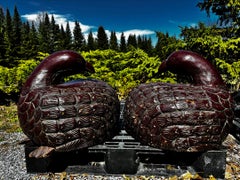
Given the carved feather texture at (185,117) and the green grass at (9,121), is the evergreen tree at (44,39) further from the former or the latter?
the carved feather texture at (185,117)

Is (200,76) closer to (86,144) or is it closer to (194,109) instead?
(194,109)

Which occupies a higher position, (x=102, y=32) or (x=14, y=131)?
(x=102, y=32)

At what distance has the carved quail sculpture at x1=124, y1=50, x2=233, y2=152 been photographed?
277cm

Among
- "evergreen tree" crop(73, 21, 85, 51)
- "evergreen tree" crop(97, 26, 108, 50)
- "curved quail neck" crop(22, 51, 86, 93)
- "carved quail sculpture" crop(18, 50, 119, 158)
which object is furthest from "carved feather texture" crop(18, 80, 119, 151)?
"evergreen tree" crop(97, 26, 108, 50)

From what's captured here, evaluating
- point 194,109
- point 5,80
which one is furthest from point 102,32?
point 194,109

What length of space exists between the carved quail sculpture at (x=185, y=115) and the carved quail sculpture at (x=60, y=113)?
54 centimetres

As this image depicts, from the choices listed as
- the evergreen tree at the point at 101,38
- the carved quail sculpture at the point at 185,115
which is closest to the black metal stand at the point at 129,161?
the carved quail sculpture at the point at 185,115

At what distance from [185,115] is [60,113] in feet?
5.12

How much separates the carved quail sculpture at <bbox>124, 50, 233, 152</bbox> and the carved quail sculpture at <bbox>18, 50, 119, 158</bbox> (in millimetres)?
538

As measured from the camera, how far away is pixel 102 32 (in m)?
43.1

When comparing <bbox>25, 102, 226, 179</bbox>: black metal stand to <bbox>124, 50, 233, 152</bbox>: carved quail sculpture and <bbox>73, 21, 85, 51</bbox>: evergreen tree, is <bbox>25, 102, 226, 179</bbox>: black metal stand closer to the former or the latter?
<bbox>124, 50, 233, 152</bbox>: carved quail sculpture

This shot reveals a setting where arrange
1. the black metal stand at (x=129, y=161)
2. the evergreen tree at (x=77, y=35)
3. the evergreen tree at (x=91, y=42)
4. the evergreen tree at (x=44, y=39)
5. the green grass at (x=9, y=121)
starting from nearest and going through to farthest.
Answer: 1. the black metal stand at (x=129, y=161)
2. the green grass at (x=9, y=121)
3. the evergreen tree at (x=44, y=39)
4. the evergreen tree at (x=77, y=35)
5. the evergreen tree at (x=91, y=42)

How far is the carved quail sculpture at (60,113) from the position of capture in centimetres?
283

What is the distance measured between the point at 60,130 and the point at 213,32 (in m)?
6.65
